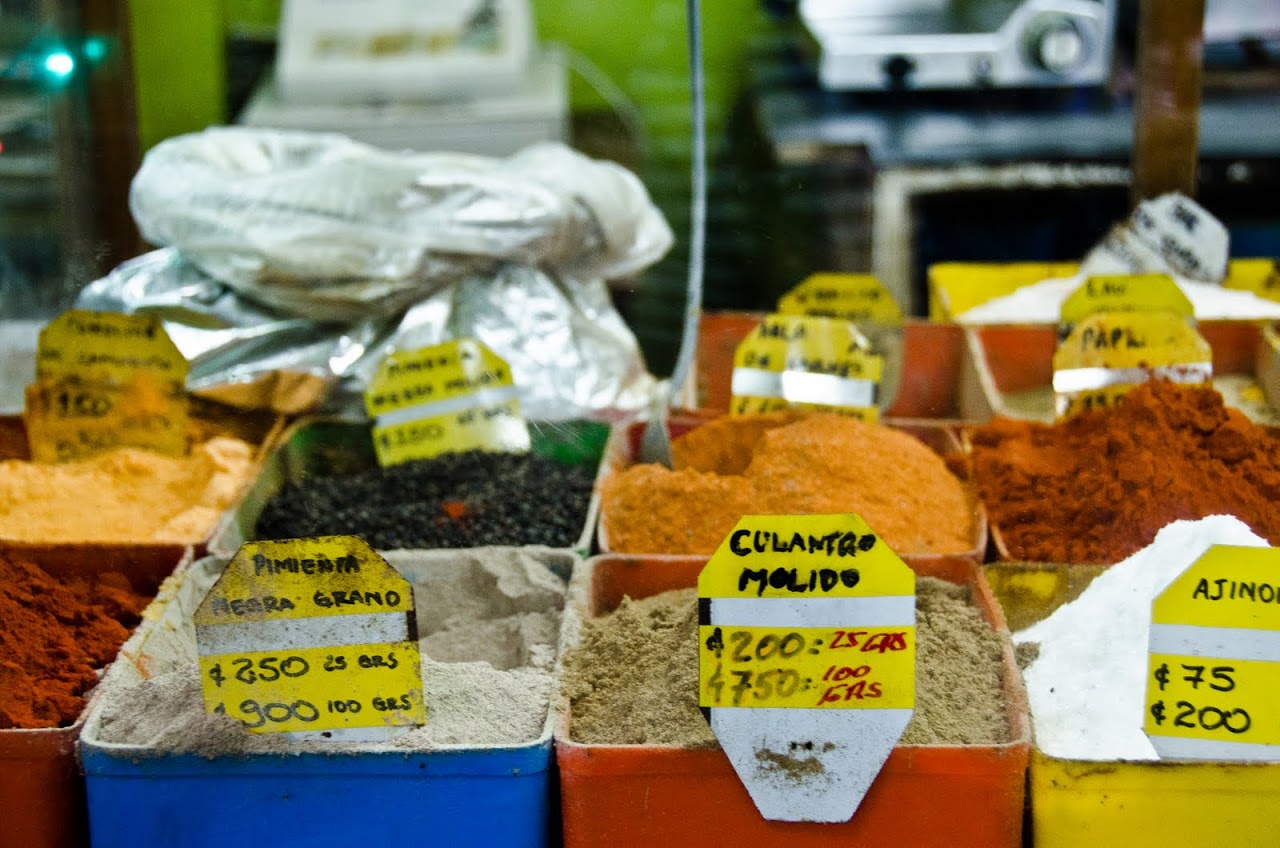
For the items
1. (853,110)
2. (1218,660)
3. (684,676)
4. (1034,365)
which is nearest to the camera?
(1218,660)

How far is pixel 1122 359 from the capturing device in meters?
1.29

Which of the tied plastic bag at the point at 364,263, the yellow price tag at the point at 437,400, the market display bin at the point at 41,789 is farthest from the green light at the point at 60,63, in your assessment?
the market display bin at the point at 41,789

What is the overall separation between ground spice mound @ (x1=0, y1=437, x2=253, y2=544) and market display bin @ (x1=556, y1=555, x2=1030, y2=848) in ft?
1.62

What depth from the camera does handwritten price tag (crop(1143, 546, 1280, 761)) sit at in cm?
82

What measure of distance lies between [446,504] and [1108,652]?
23.5 inches

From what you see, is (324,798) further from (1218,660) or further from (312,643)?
(1218,660)

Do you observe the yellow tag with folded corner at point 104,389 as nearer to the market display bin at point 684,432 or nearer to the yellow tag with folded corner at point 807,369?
the market display bin at point 684,432

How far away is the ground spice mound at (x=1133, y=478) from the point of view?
1.10 m

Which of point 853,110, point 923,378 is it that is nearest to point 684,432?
point 923,378

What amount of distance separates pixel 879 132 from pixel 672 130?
596 millimetres

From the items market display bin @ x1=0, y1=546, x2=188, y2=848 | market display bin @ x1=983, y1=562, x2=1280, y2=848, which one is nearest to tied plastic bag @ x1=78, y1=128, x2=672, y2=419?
market display bin @ x1=0, y1=546, x2=188, y2=848

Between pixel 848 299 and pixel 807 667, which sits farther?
pixel 848 299

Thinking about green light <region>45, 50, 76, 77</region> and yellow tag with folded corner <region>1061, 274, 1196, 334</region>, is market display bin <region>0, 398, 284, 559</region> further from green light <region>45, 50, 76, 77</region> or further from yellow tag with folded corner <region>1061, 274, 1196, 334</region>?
yellow tag with folded corner <region>1061, 274, 1196, 334</region>

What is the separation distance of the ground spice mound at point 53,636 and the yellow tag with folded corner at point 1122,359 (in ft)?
2.85
